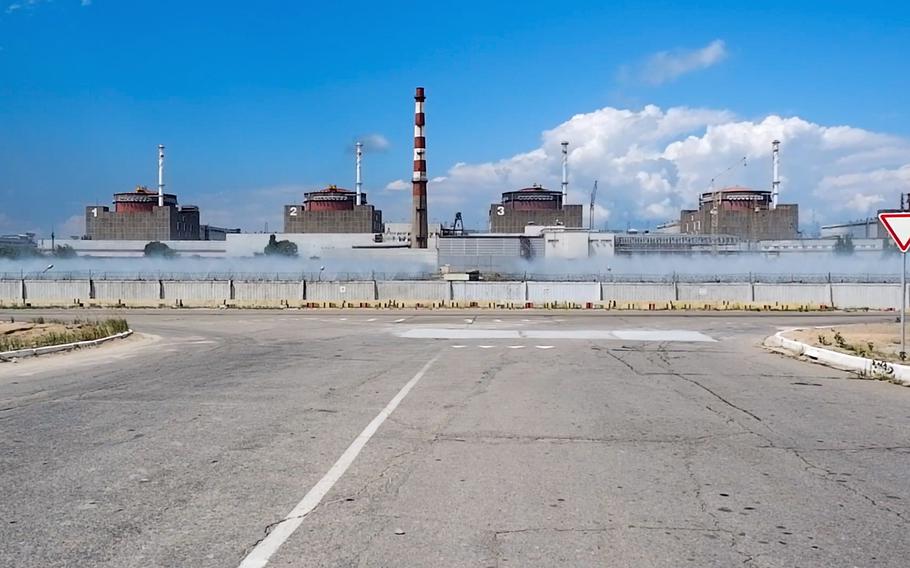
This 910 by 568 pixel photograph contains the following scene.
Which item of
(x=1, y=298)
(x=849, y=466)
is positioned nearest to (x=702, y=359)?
(x=849, y=466)

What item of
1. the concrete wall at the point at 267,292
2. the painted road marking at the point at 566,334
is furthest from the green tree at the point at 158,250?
the painted road marking at the point at 566,334

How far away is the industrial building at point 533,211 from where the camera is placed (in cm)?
14125

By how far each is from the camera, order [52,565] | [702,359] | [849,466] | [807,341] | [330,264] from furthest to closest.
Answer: [330,264], [807,341], [702,359], [849,466], [52,565]

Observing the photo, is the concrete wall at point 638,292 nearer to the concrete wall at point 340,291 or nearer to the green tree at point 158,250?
the concrete wall at point 340,291

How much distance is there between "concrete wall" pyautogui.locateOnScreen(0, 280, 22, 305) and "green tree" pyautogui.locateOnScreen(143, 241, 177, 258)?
62.2 m

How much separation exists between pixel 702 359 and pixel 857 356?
3378mm

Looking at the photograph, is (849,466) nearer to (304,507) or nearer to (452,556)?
(452,556)

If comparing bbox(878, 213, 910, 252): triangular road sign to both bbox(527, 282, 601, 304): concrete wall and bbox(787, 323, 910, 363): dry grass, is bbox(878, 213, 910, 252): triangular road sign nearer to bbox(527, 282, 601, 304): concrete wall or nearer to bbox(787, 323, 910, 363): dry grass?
bbox(787, 323, 910, 363): dry grass

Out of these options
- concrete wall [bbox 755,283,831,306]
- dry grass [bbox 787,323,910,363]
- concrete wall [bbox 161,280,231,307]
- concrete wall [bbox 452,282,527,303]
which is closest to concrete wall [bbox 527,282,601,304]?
concrete wall [bbox 452,282,527,303]

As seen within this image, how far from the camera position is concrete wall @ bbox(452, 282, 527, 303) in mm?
58125

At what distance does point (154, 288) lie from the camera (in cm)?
6212

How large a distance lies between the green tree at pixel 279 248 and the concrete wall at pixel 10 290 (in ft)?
193

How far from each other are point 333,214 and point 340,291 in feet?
271

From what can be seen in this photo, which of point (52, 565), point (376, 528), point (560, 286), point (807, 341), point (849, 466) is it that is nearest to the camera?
point (52, 565)
